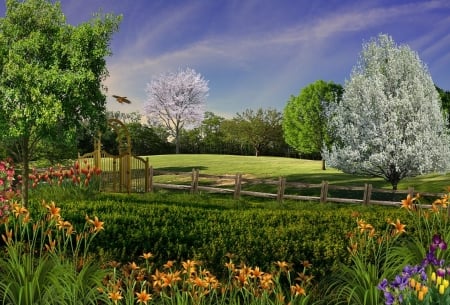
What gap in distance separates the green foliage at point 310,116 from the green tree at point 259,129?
18074 mm

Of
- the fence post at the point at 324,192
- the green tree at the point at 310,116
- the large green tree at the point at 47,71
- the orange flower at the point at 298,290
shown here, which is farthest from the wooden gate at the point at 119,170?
the green tree at the point at 310,116

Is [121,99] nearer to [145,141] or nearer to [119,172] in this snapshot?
[119,172]

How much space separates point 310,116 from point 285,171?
466 centimetres

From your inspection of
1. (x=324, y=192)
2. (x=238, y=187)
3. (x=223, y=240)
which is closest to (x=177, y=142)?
(x=238, y=187)

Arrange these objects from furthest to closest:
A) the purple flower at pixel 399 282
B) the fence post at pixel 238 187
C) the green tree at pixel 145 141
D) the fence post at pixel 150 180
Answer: the green tree at pixel 145 141 < the fence post at pixel 150 180 < the fence post at pixel 238 187 < the purple flower at pixel 399 282

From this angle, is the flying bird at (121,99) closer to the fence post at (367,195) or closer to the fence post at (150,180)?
the fence post at (150,180)

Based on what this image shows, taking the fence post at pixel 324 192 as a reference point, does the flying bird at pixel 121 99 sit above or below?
above

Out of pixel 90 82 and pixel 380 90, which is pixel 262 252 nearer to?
pixel 90 82

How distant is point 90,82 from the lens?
43.3 feet

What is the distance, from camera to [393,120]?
19406 mm

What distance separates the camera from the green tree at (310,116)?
122ft

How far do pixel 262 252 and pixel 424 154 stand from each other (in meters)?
14.5

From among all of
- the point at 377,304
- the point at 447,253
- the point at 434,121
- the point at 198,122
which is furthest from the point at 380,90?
the point at 198,122

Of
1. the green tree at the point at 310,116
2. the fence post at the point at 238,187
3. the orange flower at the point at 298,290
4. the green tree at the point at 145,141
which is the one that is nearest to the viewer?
the orange flower at the point at 298,290
